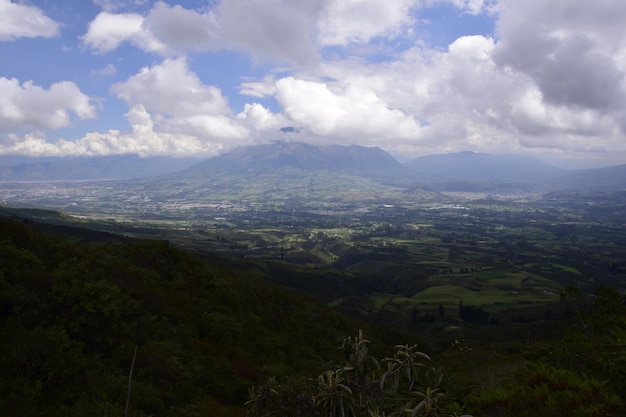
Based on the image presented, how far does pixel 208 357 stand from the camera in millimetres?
20828

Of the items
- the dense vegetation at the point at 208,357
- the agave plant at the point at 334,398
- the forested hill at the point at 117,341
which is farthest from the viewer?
the forested hill at the point at 117,341

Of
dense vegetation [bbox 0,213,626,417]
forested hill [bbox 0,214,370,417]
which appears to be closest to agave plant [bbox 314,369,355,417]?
dense vegetation [bbox 0,213,626,417]

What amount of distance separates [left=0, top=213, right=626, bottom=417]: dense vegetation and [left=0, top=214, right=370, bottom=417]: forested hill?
0.23 ft

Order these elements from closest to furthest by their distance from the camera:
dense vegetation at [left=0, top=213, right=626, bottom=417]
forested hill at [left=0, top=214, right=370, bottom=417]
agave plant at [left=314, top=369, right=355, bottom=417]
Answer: agave plant at [left=314, top=369, right=355, bottom=417] < dense vegetation at [left=0, top=213, right=626, bottom=417] < forested hill at [left=0, top=214, right=370, bottom=417]

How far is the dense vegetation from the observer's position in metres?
6.72

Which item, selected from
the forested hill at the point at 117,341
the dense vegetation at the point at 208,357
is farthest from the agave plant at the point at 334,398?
the forested hill at the point at 117,341

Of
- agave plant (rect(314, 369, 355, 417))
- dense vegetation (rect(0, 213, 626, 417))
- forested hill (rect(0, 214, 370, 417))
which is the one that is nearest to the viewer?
agave plant (rect(314, 369, 355, 417))

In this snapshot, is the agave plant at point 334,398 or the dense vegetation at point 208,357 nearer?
the agave plant at point 334,398

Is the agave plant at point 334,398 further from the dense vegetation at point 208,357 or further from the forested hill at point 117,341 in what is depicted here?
the forested hill at point 117,341

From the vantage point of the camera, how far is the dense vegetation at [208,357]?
22.1ft

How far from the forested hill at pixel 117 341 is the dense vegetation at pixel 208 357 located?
7 cm

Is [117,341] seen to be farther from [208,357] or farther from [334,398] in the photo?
[334,398]

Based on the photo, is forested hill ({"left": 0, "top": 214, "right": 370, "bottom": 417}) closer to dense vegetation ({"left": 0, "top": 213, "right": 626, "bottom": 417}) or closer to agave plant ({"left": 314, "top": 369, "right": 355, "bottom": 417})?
dense vegetation ({"left": 0, "top": 213, "right": 626, "bottom": 417})

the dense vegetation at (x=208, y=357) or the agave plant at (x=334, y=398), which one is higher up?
the agave plant at (x=334, y=398)
